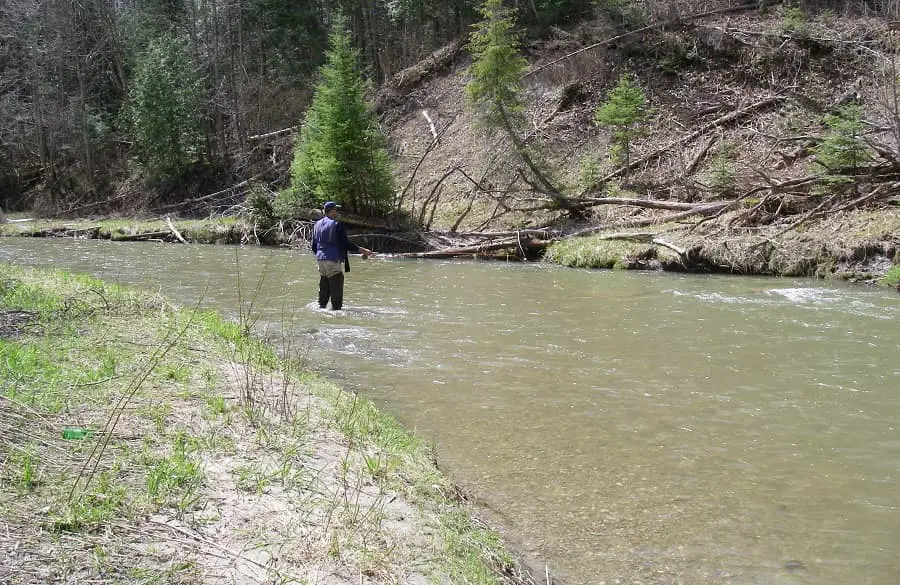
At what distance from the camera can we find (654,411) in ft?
23.5

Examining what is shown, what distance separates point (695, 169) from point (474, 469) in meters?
21.4

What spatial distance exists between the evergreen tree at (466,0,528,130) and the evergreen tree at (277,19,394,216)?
4225 millimetres

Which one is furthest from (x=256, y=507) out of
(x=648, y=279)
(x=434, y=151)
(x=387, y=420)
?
(x=434, y=151)

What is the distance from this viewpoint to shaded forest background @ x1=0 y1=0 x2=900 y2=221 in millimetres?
36844

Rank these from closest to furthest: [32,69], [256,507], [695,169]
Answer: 1. [256,507]
2. [695,169]
3. [32,69]

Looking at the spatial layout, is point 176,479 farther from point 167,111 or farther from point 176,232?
point 167,111

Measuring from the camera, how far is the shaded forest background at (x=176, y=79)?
3684 cm

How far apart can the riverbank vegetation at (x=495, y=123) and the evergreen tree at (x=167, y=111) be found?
0.13 m

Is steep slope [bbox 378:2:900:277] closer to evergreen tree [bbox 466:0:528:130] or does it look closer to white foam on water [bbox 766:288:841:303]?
evergreen tree [bbox 466:0:528:130]

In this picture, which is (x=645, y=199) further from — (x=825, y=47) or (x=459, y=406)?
(x=459, y=406)

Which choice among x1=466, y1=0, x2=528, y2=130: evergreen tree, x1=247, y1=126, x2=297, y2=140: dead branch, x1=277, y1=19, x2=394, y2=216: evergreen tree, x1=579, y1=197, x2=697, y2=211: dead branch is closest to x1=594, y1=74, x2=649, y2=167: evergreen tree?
x1=579, y1=197, x2=697, y2=211: dead branch

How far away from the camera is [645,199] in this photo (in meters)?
22.5

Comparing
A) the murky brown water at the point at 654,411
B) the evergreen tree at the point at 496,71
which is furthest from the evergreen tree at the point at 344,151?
the murky brown water at the point at 654,411

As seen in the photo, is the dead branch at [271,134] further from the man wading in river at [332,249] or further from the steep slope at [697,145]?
the man wading in river at [332,249]
